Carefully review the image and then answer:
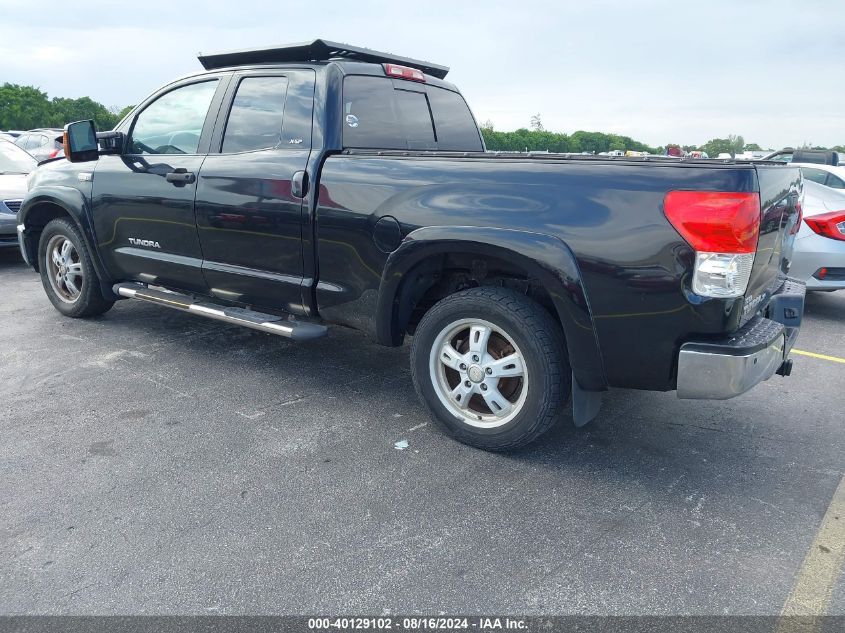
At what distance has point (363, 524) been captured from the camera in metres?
2.81

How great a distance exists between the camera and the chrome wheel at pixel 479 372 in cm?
331

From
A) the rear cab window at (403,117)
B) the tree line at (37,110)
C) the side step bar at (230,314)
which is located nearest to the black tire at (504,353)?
the side step bar at (230,314)

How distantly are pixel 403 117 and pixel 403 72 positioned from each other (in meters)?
0.31

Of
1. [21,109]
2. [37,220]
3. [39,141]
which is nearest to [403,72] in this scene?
[37,220]

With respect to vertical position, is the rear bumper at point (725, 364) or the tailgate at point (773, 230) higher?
the tailgate at point (773, 230)

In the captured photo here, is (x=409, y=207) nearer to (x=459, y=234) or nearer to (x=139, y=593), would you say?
(x=459, y=234)

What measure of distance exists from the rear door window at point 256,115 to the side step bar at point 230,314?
1.03 m

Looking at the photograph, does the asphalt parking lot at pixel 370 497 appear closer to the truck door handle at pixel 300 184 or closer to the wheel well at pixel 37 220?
the truck door handle at pixel 300 184

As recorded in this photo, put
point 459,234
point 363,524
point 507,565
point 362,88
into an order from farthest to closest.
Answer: point 362,88, point 459,234, point 363,524, point 507,565

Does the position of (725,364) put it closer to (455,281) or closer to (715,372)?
(715,372)

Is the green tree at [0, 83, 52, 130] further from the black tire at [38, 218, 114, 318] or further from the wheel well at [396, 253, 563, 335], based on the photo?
the wheel well at [396, 253, 563, 335]

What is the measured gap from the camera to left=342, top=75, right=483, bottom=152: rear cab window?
4.08m

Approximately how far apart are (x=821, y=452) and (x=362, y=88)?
10.8ft

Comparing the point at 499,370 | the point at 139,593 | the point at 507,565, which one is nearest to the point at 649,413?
the point at 499,370
